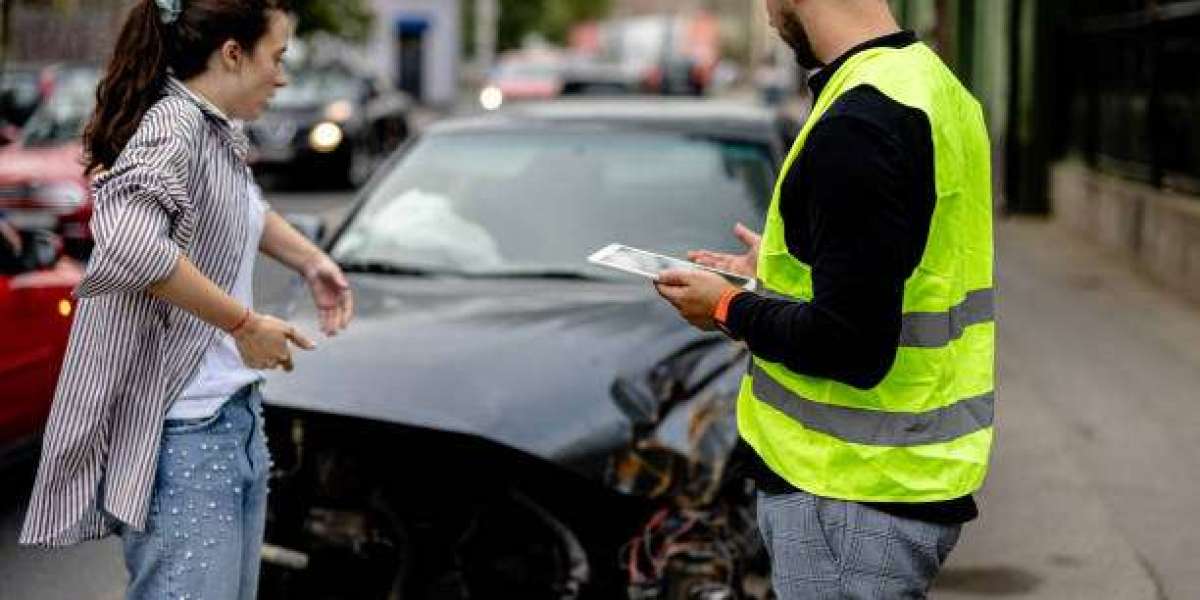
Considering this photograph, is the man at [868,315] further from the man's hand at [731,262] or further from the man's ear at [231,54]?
the man's ear at [231,54]

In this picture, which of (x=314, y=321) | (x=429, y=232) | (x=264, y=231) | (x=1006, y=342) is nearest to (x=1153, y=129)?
(x=1006, y=342)

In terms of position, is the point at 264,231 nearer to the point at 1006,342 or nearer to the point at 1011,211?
the point at 1006,342

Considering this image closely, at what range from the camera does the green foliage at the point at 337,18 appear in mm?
35656

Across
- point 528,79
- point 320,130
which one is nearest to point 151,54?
point 320,130

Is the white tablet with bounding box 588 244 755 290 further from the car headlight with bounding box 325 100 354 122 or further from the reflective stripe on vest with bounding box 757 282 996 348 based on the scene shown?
the car headlight with bounding box 325 100 354 122

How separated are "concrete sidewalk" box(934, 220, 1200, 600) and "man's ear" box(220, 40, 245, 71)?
10.3 ft

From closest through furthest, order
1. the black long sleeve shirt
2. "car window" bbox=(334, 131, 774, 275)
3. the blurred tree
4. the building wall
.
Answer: the black long sleeve shirt, "car window" bbox=(334, 131, 774, 275), the building wall, the blurred tree

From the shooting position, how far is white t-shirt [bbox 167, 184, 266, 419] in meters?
3.20

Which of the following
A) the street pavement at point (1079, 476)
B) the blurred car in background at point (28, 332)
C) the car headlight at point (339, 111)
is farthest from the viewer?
the car headlight at point (339, 111)

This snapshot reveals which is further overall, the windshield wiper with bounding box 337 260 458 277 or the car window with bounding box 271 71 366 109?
the car window with bounding box 271 71 366 109

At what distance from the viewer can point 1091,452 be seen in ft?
25.1

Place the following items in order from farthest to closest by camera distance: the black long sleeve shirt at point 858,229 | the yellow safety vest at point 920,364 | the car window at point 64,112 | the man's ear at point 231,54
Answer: the car window at point 64,112 < the man's ear at point 231,54 < the yellow safety vest at point 920,364 < the black long sleeve shirt at point 858,229

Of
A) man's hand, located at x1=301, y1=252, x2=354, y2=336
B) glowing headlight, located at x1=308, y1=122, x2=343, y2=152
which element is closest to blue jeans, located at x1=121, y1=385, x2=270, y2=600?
man's hand, located at x1=301, y1=252, x2=354, y2=336

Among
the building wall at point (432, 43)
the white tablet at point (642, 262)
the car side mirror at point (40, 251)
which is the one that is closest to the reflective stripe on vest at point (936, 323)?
the white tablet at point (642, 262)
